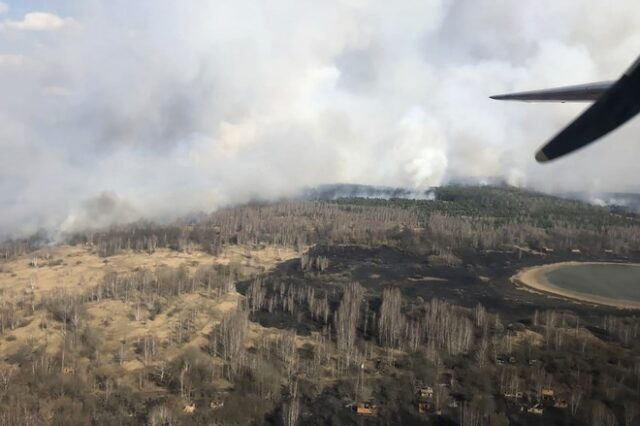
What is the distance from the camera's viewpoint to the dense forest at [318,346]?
19.7 m

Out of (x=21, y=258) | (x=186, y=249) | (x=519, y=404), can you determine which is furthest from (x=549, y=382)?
(x=21, y=258)

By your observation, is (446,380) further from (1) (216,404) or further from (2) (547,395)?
(1) (216,404)

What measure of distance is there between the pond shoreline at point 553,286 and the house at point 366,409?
77.4 feet

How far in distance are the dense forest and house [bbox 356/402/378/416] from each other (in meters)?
0.07

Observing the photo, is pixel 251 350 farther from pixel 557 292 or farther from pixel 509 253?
pixel 509 253

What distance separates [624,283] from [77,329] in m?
42.7

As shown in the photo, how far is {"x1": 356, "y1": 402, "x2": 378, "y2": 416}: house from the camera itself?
1988 centimetres

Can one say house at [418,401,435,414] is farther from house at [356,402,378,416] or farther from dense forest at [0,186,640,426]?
house at [356,402,378,416]

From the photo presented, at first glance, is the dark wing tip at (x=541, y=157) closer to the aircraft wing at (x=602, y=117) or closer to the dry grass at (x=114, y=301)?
the aircraft wing at (x=602, y=117)

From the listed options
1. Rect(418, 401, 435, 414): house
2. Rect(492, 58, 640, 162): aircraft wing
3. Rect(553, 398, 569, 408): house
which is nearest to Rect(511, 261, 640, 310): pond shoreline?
Rect(553, 398, 569, 408): house

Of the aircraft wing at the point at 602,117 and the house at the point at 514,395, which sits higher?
the aircraft wing at the point at 602,117

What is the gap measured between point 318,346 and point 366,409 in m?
6.27

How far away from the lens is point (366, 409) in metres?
20.0

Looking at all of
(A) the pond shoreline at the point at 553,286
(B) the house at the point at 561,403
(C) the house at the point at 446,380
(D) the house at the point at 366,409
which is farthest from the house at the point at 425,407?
(A) the pond shoreline at the point at 553,286
